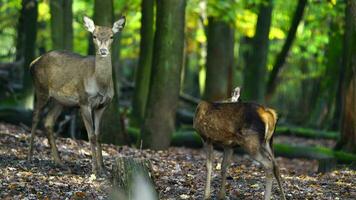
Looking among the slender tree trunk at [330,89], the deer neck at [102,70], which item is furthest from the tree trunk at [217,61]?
the deer neck at [102,70]

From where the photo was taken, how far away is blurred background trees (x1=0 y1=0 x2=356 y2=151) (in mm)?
13391

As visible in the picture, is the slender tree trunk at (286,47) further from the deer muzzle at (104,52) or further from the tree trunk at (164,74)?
the deer muzzle at (104,52)

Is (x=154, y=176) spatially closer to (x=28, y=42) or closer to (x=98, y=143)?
(x=98, y=143)

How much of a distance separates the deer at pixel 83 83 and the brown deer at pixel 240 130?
1.93 m

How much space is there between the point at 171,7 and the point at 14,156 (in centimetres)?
429

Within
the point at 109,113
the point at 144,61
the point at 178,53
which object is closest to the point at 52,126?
the point at 109,113

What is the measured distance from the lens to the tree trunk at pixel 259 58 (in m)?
19.2

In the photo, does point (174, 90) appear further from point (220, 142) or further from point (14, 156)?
point (220, 142)

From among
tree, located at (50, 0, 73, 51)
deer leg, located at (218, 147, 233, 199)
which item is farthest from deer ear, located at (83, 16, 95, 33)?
tree, located at (50, 0, 73, 51)

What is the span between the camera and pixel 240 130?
8.32 metres

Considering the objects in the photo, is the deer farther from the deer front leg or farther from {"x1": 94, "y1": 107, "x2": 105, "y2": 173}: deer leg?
the deer front leg

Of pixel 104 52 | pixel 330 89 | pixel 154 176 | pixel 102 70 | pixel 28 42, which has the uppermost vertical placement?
pixel 104 52

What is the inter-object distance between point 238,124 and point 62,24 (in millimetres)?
8112

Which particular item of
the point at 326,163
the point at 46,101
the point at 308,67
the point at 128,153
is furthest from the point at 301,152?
the point at 308,67
